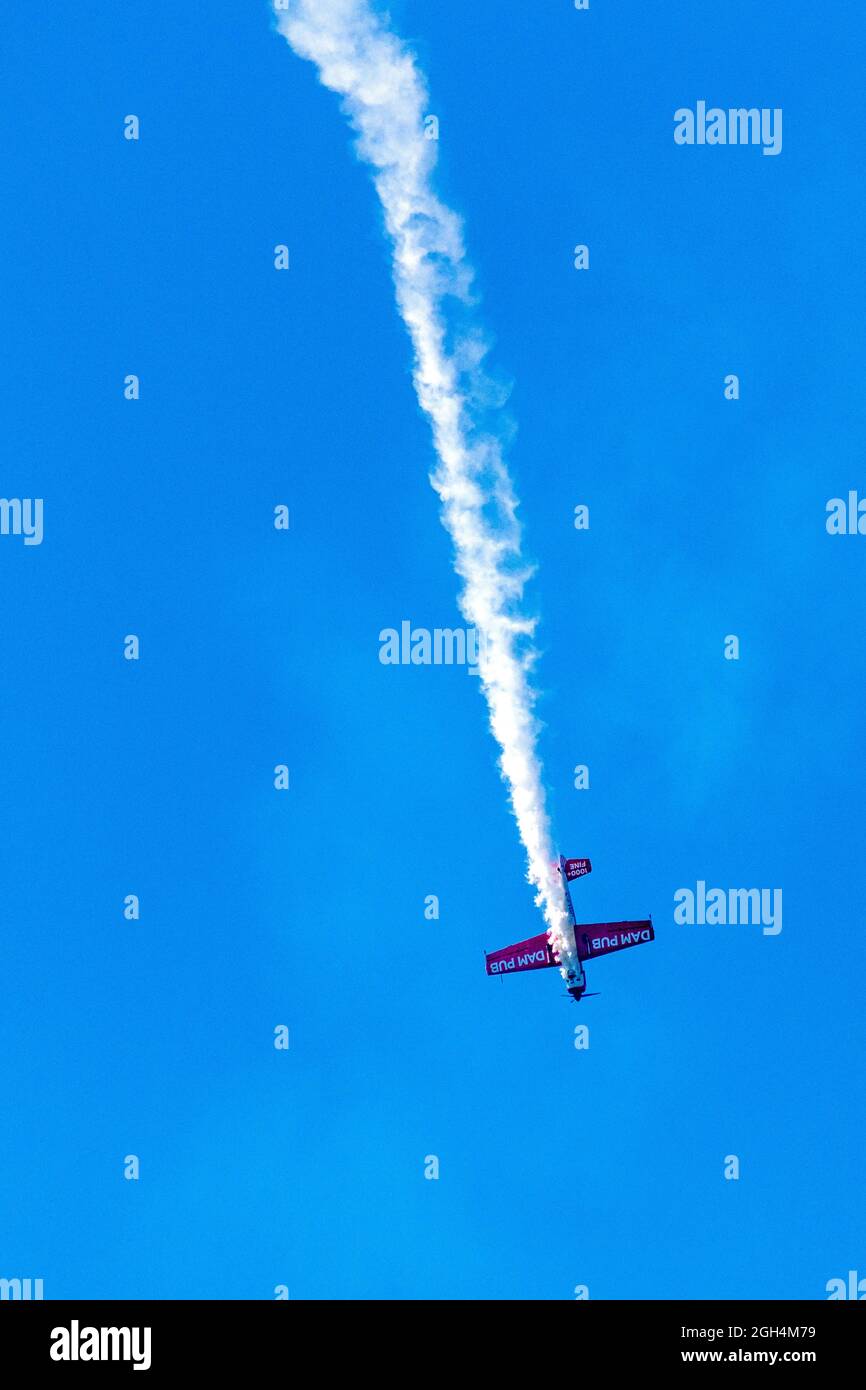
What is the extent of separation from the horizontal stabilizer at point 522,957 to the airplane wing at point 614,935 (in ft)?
5.54

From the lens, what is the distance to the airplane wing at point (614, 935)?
77.9 meters

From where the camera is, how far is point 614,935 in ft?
257

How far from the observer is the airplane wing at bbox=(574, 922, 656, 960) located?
256 feet

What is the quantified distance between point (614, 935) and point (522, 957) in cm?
377

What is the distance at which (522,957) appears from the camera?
78312 millimetres

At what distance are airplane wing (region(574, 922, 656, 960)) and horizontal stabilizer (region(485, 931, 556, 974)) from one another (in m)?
1.69

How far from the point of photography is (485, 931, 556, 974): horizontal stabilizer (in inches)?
3066
